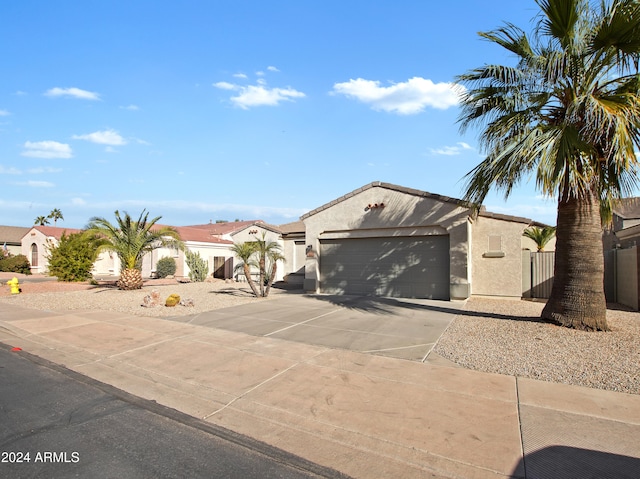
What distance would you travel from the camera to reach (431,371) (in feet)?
20.8

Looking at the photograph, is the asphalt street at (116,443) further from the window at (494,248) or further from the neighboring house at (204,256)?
the neighboring house at (204,256)

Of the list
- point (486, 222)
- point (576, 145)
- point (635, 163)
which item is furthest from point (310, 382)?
point (486, 222)

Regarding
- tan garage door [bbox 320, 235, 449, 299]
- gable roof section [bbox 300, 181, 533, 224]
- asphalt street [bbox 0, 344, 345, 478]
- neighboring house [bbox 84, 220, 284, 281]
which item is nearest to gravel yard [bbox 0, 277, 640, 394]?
tan garage door [bbox 320, 235, 449, 299]

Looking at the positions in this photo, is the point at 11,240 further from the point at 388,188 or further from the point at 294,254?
the point at 388,188

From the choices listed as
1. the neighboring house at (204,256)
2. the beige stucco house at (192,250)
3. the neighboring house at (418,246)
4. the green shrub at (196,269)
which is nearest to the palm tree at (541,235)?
the neighboring house at (418,246)

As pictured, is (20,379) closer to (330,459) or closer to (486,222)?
(330,459)

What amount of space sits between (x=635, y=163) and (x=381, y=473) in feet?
28.1

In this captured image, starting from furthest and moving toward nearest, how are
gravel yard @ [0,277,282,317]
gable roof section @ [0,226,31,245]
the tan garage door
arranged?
gable roof section @ [0,226,31,245] → the tan garage door → gravel yard @ [0,277,282,317]

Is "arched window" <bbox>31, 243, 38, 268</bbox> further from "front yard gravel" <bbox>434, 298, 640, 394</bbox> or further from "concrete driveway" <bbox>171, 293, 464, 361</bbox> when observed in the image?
"front yard gravel" <bbox>434, 298, 640, 394</bbox>

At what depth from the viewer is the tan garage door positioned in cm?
1540

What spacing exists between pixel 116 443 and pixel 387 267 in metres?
13.3

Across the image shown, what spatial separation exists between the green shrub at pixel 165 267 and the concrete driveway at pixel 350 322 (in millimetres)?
16747

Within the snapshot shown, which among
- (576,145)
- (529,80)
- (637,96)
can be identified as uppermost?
(529,80)

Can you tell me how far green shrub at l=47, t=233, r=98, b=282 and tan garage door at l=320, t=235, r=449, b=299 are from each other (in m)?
13.7
